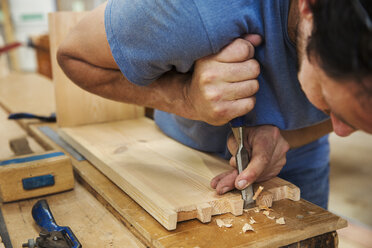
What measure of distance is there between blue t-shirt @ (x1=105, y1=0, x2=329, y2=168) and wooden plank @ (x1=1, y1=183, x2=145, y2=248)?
1.05ft

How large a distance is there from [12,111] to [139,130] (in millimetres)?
734

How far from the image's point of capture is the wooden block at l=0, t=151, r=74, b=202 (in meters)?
0.91

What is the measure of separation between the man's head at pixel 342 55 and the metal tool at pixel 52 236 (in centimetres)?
51

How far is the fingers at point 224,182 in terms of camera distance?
82 cm

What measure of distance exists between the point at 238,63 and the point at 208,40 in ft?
0.31

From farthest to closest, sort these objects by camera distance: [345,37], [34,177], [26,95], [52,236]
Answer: [26,95] < [34,177] < [52,236] < [345,37]

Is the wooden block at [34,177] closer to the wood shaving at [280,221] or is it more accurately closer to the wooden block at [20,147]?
the wooden block at [20,147]

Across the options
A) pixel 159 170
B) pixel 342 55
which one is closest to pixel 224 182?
pixel 159 170

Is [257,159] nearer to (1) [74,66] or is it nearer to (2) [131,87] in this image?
(2) [131,87]

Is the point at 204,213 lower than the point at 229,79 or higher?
lower

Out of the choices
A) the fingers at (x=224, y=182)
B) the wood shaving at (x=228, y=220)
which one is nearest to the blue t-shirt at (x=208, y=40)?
the fingers at (x=224, y=182)

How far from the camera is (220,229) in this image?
2.43 feet

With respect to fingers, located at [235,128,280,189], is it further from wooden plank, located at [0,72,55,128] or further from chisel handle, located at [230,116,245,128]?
wooden plank, located at [0,72,55,128]

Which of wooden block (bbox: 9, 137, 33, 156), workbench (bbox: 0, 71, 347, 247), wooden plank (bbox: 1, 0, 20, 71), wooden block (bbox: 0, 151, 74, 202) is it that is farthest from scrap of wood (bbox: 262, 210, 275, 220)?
wooden plank (bbox: 1, 0, 20, 71)
